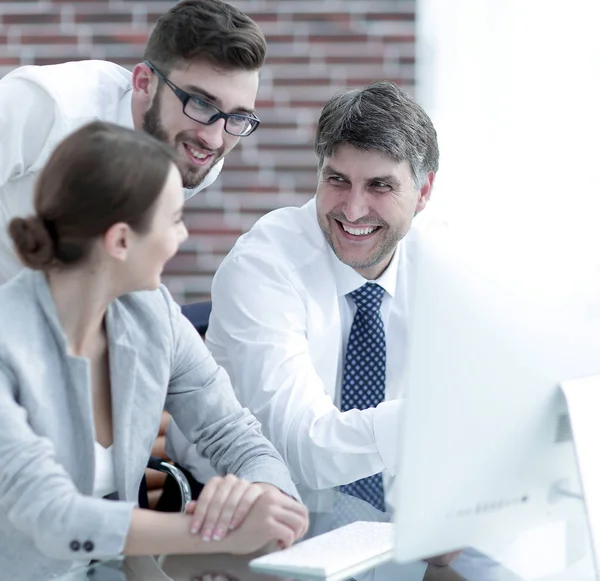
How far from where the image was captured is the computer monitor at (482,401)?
971 mm

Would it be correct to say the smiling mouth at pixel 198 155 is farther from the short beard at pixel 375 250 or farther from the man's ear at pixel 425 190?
the man's ear at pixel 425 190

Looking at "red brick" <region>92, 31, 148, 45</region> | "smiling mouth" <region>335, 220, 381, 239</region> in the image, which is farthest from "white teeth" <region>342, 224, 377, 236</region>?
"red brick" <region>92, 31, 148, 45</region>

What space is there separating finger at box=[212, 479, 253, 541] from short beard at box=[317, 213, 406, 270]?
790 mm

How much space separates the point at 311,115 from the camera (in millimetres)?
3574

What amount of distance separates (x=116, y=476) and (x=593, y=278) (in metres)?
0.78

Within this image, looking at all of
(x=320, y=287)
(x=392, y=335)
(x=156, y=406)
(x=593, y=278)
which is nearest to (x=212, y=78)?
(x=320, y=287)

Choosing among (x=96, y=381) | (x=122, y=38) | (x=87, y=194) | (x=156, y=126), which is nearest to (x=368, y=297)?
(x=156, y=126)

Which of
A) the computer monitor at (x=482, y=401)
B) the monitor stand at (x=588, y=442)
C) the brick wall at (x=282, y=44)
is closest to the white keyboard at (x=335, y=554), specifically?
the computer monitor at (x=482, y=401)

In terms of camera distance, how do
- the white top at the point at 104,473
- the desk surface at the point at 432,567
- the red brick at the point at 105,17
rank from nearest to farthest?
the desk surface at the point at 432,567 < the white top at the point at 104,473 < the red brick at the point at 105,17

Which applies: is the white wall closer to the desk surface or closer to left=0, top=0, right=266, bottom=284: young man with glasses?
left=0, top=0, right=266, bottom=284: young man with glasses

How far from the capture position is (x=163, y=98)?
204 centimetres

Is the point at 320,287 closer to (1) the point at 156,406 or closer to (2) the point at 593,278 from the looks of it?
(1) the point at 156,406

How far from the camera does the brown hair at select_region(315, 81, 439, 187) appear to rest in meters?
1.98

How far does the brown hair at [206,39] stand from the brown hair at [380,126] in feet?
0.70
